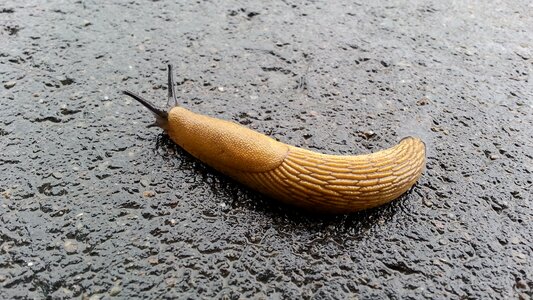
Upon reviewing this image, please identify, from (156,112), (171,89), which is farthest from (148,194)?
(171,89)

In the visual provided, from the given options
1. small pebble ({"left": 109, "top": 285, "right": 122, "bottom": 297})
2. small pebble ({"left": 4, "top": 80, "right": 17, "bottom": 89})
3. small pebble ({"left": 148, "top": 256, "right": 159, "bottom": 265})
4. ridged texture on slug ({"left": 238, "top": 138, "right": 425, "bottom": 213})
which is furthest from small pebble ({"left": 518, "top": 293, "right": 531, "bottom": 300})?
small pebble ({"left": 4, "top": 80, "right": 17, "bottom": 89})

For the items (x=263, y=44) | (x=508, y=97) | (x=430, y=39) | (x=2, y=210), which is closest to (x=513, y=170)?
(x=508, y=97)

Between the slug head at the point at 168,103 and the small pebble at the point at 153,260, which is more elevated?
the slug head at the point at 168,103

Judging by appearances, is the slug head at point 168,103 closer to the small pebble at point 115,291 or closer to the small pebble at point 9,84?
the small pebble at point 9,84

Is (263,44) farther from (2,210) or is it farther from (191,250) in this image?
(2,210)

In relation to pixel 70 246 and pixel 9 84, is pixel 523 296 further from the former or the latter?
pixel 9 84

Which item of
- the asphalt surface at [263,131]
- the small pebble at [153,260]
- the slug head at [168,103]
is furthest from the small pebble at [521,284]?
the slug head at [168,103]
